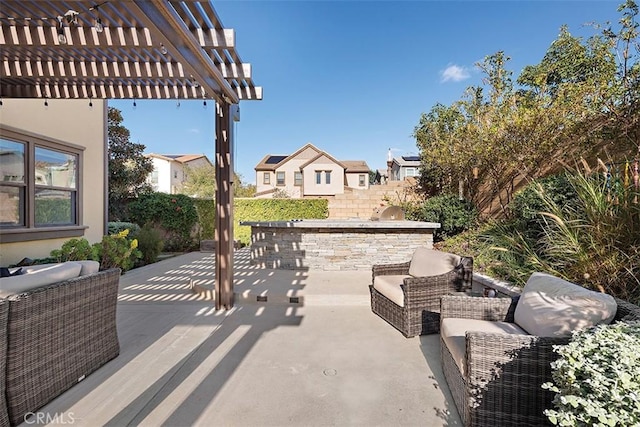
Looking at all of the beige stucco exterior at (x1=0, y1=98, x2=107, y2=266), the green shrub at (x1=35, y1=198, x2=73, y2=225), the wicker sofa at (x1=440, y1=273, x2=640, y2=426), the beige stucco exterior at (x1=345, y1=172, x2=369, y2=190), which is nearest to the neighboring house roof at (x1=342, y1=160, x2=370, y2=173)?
the beige stucco exterior at (x1=345, y1=172, x2=369, y2=190)

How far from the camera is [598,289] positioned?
270 cm

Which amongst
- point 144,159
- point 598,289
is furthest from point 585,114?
point 144,159

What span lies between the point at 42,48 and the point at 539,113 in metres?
7.89

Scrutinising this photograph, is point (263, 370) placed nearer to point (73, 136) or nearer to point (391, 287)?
point (391, 287)

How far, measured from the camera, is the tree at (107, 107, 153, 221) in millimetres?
8859

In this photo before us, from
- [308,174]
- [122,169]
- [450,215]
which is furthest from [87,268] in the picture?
[308,174]

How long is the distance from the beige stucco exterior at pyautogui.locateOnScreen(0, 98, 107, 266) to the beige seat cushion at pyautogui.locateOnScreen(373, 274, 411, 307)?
575 cm

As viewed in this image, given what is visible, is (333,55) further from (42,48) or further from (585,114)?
(42,48)

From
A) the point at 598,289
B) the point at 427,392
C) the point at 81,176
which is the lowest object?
the point at 427,392

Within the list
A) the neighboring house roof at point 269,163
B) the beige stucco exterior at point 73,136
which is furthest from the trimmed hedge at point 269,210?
the neighboring house roof at point 269,163

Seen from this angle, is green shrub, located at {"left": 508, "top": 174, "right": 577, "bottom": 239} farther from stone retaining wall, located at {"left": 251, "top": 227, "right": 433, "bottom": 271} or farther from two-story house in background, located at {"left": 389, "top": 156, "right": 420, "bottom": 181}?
two-story house in background, located at {"left": 389, "top": 156, "right": 420, "bottom": 181}

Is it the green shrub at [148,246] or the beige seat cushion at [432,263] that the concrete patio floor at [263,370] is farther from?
the green shrub at [148,246]

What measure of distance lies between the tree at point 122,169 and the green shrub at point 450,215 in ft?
30.9

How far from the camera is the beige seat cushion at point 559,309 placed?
1.73 m
